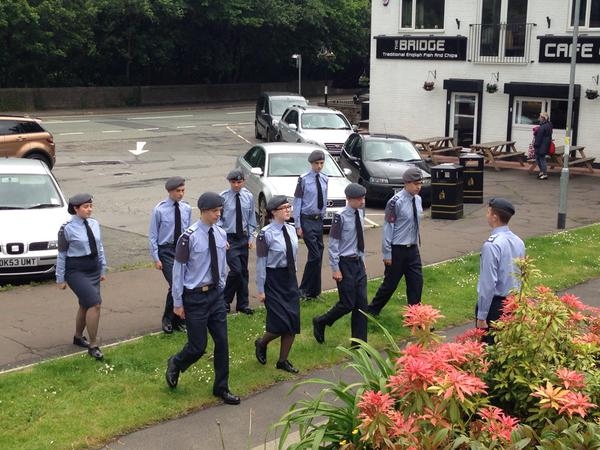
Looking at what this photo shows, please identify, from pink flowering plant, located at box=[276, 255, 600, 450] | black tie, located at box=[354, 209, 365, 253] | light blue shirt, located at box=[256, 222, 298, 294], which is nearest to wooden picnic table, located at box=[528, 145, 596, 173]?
black tie, located at box=[354, 209, 365, 253]

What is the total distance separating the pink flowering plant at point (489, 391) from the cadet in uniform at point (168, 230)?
422 centimetres

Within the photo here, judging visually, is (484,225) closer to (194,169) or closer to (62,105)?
(194,169)

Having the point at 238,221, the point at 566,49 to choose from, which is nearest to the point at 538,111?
the point at 566,49

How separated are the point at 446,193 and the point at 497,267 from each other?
405 inches

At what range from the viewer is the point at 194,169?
79.7ft

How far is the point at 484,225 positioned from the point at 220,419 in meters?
11.1

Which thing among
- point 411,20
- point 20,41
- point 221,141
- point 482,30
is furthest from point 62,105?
point 482,30

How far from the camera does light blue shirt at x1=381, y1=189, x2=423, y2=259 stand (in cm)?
987

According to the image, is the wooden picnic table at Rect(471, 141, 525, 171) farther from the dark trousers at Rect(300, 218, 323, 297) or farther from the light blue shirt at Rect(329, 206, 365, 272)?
the light blue shirt at Rect(329, 206, 365, 272)

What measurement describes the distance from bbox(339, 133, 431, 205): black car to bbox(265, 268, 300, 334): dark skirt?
10280mm

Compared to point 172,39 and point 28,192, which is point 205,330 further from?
point 172,39

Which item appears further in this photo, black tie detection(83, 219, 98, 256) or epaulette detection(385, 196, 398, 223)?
epaulette detection(385, 196, 398, 223)

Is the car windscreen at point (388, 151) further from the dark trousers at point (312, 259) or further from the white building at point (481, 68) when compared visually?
the dark trousers at point (312, 259)

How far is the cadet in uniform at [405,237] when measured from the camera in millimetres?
9859
